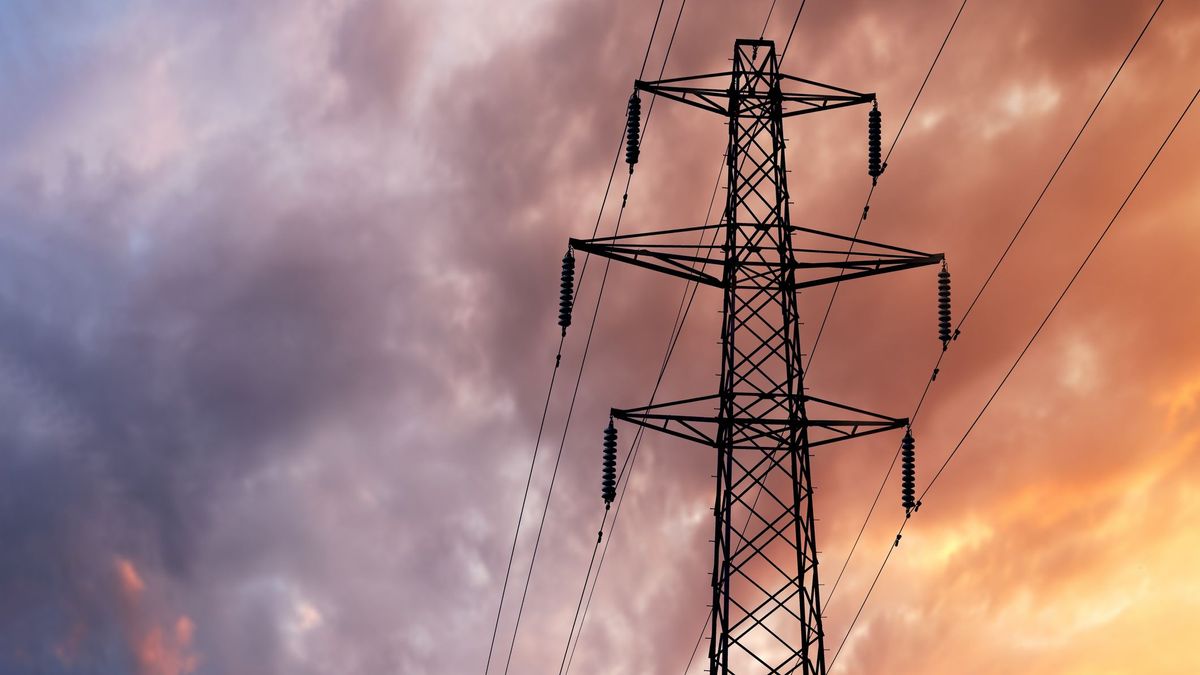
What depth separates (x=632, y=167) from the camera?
182 ft

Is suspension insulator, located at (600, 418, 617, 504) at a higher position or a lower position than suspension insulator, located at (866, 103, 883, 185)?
lower

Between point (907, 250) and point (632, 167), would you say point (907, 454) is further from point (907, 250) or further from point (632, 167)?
point (632, 167)

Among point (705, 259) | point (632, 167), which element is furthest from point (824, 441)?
point (632, 167)

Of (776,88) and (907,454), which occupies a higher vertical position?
(776,88)

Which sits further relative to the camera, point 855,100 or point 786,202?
point 855,100

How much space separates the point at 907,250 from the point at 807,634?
12.0m

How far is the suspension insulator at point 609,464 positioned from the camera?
5397 centimetres

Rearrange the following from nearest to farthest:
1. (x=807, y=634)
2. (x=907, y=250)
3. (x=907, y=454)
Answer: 1. (x=807, y=634)
2. (x=907, y=250)
3. (x=907, y=454)

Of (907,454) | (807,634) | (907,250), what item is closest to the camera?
(807,634)

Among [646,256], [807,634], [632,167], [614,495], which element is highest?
[632,167]

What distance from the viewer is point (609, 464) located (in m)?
54.4

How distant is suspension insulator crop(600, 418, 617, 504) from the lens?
177 feet

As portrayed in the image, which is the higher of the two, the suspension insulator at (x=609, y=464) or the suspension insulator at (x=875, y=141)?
the suspension insulator at (x=875, y=141)

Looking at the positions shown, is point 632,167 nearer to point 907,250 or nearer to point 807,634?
point 907,250
